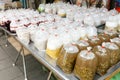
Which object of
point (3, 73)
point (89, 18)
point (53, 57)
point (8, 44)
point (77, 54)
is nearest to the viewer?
point (77, 54)

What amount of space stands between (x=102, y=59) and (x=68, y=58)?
0.77 feet

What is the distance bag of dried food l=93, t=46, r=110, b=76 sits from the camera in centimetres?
109

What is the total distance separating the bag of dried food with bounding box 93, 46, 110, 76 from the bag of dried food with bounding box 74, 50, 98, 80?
0.20 ft

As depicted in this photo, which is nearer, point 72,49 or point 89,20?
point 72,49

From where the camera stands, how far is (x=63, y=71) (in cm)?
116

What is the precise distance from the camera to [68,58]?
3.67 feet

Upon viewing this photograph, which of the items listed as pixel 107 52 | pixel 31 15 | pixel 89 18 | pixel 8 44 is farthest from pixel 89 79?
pixel 8 44

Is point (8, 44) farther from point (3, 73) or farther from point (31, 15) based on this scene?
point (31, 15)

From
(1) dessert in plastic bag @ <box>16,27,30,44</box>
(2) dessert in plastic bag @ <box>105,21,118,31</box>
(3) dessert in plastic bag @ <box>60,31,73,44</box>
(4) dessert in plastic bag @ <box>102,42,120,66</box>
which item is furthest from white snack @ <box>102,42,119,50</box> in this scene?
(1) dessert in plastic bag @ <box>16,27,30,44</box>

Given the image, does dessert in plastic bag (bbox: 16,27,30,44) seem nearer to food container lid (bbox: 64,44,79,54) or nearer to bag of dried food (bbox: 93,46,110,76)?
food container lid (bbox: 64,44,79,54)

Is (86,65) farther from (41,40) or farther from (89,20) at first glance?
(89,20)

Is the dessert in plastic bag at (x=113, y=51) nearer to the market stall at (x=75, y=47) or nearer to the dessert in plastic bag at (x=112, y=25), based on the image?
the market stall at (x=75, y=47)

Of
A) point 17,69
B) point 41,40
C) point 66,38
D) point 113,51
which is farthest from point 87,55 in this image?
point 17,69

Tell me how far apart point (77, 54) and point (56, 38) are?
0.27 m
